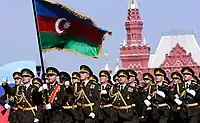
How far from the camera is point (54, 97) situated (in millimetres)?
13281

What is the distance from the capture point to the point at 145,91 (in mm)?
14719

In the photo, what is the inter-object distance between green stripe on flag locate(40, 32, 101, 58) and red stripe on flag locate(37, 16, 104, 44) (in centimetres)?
9

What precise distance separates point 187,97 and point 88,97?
2254 mm

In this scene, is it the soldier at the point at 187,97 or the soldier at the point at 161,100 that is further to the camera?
the soldier at the point at 161,100

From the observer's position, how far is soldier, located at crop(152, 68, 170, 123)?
1459cm

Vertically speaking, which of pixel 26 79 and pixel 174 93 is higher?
pixel 26 79

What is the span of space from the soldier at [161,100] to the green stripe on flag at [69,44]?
1754mm

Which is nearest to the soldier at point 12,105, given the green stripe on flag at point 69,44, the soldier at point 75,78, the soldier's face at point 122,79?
the soldier at point 75,78

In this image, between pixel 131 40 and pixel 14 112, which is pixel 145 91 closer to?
pixel 14 112

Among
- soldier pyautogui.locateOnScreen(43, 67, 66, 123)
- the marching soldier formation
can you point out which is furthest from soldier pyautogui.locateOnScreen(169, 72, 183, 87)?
soldier pyautogui.locateOnScreen(43, 67, 66, 123)

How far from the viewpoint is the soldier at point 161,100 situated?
14.6 meters

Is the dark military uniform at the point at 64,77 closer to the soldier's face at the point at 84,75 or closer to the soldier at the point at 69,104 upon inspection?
the soldier at the point at 69,104

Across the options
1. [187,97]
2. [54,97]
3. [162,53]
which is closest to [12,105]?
[54,97]

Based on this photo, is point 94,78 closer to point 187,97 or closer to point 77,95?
point 77,95
